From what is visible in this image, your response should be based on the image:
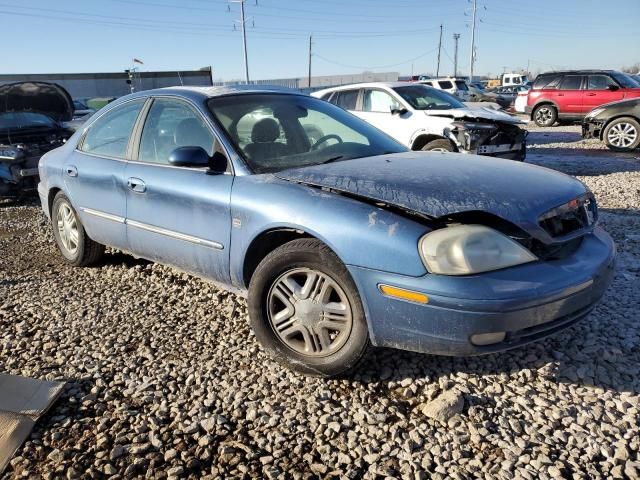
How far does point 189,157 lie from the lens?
3.08m

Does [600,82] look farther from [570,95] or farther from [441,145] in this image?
[441,145]

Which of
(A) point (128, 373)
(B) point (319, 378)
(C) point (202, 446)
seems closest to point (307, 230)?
(B) point (319, 378)

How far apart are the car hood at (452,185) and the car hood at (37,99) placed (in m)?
7.02

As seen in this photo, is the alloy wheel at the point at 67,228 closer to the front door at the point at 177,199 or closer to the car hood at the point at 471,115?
the front door at the point at 177,199

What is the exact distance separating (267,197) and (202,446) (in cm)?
129

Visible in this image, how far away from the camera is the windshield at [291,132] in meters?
3.25

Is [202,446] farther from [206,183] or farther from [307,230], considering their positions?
[206,183]

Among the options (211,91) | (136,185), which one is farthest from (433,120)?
(136,185)

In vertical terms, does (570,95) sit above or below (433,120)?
above

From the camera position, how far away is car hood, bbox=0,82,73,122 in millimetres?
8023

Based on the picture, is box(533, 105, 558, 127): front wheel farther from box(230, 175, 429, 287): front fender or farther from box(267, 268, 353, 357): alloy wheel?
box(267, 268, 353, 357): alloy wheel

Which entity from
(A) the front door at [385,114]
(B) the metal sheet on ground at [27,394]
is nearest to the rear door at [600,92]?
(A) the front door at [385,114]

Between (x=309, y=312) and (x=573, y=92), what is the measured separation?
16345mm

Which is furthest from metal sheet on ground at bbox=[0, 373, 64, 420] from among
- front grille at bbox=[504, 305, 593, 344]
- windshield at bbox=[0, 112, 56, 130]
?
windshield at bbox=[0, 112, 56, 130]
